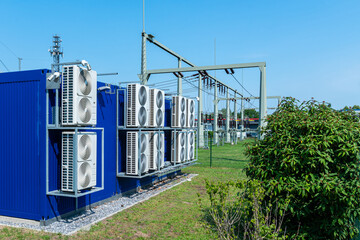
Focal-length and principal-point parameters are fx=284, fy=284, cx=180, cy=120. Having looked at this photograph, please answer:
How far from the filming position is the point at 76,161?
6246mm

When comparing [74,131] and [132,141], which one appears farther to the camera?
[132,141]

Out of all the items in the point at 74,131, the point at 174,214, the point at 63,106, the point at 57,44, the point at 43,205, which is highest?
the point at 57,44

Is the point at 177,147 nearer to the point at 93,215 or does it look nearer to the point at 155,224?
the point at 93,215

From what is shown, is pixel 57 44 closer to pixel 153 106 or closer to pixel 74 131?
pixel 153 106

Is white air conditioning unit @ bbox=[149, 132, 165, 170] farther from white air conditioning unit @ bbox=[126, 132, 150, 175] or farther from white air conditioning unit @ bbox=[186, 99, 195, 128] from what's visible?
white air conditioning unit @ bbox=[186, 99, 195, 128]

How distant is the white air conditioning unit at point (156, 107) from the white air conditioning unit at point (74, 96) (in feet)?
10.5

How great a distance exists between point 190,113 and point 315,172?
820 cm

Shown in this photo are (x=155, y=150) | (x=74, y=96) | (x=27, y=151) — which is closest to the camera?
(x=74, y=96)

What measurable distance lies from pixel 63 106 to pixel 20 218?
2782 mm

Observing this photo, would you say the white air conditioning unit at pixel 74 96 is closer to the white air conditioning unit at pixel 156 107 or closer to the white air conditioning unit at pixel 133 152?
the white air conditioning unit at pixel 133 152

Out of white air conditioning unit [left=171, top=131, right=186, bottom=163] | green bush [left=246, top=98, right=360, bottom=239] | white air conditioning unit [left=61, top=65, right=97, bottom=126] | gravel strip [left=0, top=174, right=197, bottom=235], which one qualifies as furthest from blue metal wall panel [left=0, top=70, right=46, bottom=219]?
white air conditioning unit [left=171, top=131, right=186, bottom=163]

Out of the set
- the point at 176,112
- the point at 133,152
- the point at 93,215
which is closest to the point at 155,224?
the point at 93,215

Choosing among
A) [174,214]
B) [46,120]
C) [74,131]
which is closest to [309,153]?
[174,214]

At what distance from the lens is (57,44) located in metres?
35.7
